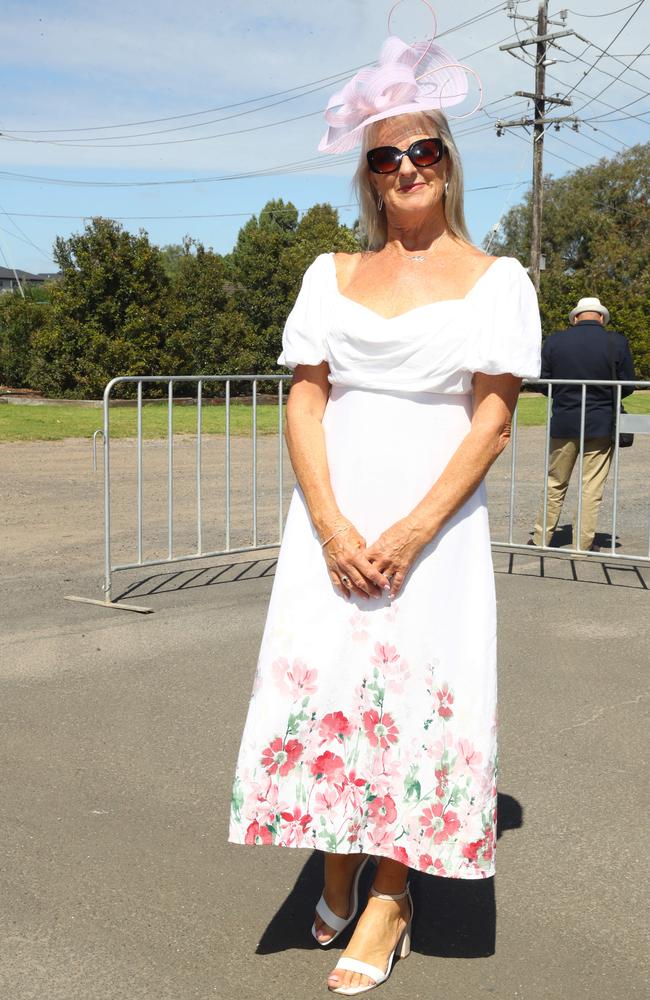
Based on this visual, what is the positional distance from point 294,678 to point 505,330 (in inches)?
37.5

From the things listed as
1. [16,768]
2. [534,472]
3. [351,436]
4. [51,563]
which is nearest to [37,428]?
[534,472]

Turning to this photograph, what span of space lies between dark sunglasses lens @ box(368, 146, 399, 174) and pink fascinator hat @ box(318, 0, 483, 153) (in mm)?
68

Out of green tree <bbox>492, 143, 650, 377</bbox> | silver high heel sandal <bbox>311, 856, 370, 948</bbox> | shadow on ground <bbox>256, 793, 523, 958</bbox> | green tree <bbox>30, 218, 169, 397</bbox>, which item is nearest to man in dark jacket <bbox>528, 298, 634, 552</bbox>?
shadow on ground <bbox>256, 793, 523, 958</bbox>

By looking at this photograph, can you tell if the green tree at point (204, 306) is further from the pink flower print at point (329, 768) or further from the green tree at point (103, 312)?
the pink flower print at point (329, 768)

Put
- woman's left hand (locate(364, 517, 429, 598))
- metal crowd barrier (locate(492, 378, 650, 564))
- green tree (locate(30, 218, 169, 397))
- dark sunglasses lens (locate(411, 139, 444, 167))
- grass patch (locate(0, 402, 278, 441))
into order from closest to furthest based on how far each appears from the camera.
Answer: woman's left hand (locate(364, 517, 429, 598))
dark sunglasses lens (locate(411, 139, 444, 167))
metal crowd barrier (locate(492, 378, 650, 564))
grass patch (locate(0, 402, 278, 441))
green tree (locate(30, 218, 169, 397))

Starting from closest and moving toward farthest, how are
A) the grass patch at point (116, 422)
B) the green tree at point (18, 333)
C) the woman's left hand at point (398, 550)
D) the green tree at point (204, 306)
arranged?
the woman's left hand at point (398, 550) < the grass patch at point (116, 422) < the green tree at point (204, 306) < the green tree at point (18, 333)

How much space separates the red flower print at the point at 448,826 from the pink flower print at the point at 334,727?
0.30 meters

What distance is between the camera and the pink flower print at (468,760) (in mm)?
2635

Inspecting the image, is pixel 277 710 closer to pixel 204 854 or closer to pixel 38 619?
pixel 204 854

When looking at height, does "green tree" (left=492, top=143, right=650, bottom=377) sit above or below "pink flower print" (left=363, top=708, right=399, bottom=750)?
above

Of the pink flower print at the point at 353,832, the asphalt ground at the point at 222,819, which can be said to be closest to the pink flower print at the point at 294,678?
the pink flower print at the point at 353,832

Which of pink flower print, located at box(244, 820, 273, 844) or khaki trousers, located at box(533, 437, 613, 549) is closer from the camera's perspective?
pink flower print, located at box(244, 820, 273, 844)

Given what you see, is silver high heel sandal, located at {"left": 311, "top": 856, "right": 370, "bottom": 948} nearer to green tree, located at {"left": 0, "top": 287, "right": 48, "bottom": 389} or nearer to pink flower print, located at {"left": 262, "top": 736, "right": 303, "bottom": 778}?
pink flower print, located at {"left": 262, "top": 736, "right": 303, "bottom": 778}

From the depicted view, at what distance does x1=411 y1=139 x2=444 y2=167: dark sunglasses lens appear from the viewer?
8.82ft
